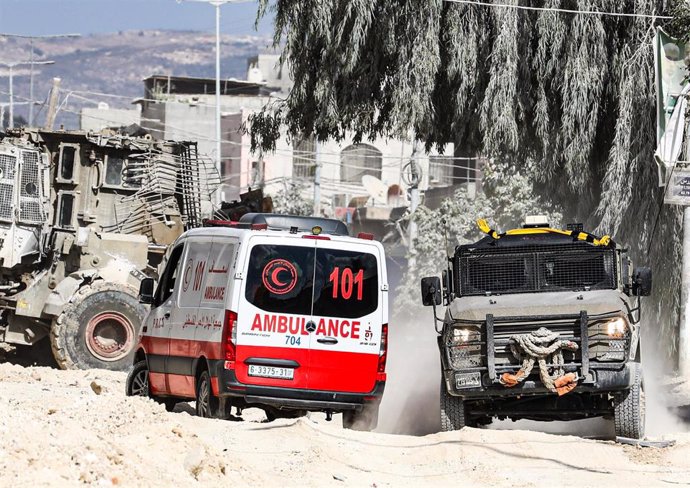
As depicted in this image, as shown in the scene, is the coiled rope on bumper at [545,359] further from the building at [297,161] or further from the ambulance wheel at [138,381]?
the building at [297,161]

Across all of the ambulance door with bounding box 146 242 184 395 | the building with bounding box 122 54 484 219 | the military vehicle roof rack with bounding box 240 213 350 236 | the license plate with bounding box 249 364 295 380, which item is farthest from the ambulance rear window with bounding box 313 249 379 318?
the building with bounding box 122 54 484 219

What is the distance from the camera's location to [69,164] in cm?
2295

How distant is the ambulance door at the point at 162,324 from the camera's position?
15906 mm

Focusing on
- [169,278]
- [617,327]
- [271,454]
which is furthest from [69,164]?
[271,454]

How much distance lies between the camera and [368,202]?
2921 inches

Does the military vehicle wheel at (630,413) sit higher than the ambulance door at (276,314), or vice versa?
the ambulance door at (276,314)

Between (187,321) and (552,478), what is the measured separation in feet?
15.9

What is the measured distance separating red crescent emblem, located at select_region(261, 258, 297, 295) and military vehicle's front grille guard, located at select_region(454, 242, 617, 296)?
203 cm

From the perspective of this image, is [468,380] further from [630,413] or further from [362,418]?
[630,413]

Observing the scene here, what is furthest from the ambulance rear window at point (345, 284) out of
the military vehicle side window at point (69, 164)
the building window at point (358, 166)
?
the building window at point (358, 166)

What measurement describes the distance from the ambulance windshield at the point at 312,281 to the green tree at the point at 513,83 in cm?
711

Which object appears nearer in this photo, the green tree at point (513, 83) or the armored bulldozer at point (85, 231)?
the armored bulldozer at point (85, 231)

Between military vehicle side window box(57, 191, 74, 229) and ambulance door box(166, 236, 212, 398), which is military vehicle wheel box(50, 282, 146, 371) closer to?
military vehicle side window box(57, 191, 74, 229)

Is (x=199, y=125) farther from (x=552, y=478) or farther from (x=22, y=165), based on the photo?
(x=552, y=478)
